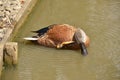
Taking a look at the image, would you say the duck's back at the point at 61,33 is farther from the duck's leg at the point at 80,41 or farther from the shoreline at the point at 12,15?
the shoreline at the point at 12,15

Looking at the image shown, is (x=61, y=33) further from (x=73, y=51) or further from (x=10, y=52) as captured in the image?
(x=10, y=52)

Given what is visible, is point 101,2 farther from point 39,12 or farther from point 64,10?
point 39,12

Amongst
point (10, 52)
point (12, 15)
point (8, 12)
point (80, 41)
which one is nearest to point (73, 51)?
point (80, 41)

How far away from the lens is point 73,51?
21.3 ft

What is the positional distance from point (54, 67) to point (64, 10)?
206cm

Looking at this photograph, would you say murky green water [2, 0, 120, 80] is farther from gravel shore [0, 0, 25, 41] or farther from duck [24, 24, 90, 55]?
gravel shore [0, 0, 25, 41]

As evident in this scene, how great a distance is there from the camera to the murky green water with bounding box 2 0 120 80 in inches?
233

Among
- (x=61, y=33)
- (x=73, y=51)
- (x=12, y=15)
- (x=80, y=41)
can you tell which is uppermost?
(x=12, y=15)

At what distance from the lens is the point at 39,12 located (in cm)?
777

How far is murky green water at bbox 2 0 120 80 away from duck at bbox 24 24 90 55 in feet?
0.29

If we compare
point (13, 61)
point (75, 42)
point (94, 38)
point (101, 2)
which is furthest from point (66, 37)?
point (101, 2)

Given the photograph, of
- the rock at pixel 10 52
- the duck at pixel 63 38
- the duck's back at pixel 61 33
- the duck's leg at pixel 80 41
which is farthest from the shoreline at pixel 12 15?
the duck's leg at pixel 80 41

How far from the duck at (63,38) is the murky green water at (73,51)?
0.09m

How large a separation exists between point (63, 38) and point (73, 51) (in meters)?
0.27
